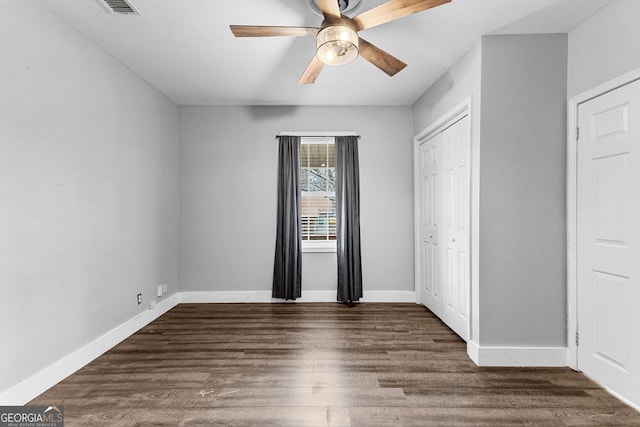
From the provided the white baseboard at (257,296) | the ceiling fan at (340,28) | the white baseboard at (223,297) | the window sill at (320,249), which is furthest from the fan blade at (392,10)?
the white baseboard at (223,297)

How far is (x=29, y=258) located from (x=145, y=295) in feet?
5.02

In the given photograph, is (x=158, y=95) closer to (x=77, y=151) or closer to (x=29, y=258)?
(x=77, y=151)

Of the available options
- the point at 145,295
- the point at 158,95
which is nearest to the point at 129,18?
the point at 158,95

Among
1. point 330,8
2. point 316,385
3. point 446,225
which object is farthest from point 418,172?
point 316,385

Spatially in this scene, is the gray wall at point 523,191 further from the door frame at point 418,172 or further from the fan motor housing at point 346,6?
the fan motor housing at point 346,6

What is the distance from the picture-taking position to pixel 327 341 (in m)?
3.04

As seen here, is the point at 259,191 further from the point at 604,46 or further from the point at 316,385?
the point at 604,46

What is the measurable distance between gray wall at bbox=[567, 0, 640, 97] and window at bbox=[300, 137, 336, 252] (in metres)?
2.60

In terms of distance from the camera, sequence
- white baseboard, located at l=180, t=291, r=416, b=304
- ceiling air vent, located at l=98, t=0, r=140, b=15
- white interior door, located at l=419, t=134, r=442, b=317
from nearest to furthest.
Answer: ceiling air vent, located at l=98, t=0, r=140, b=15 < white interior door, located at l=419, t=134, r=442, b=317 < white baseboard, located at l=180, t=291, r=416, b=304

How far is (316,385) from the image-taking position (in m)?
Result: 2.27

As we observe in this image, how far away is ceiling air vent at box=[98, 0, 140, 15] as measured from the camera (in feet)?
7.04

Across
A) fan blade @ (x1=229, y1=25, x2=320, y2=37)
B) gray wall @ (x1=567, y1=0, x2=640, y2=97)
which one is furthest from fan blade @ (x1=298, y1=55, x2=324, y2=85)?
gray wall @ (x1=567, y1=0, x2=640, y2=97)

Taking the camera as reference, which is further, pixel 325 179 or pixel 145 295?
pixel 325 179

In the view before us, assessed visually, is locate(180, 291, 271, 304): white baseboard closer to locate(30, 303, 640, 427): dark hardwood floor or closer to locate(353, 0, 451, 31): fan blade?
locate(30, 303, 640, 427): dark hardwood floor
